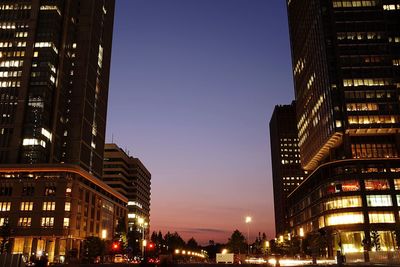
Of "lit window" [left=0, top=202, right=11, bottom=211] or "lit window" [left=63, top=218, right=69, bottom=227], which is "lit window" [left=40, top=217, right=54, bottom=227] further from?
"lit window" [left=0, top=202, right=11, bottom=211]

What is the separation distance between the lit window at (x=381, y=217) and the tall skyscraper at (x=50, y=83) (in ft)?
328

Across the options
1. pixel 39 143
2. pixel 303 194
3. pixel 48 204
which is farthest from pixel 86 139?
pixel 303 194

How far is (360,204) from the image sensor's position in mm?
127812

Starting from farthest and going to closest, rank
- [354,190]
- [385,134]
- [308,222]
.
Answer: [308,222] < [385,134] < [354,190]

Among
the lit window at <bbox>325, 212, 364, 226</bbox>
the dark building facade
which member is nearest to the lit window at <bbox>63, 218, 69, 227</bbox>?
the dark building facade

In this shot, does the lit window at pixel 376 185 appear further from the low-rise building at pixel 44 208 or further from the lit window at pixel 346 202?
the low-rise building at pixel 44 208

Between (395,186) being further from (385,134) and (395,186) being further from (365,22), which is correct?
(365,22)

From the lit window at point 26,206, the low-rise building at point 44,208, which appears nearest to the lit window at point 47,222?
the low-rise building at point 44,208

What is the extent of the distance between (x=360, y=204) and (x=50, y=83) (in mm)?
111704

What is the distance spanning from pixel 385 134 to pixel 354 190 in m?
22.8

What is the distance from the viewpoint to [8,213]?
130 m

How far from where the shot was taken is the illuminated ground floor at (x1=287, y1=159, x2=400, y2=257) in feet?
412

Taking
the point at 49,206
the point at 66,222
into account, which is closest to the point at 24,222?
the point at 49,206

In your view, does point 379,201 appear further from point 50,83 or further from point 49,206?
point 50,83
